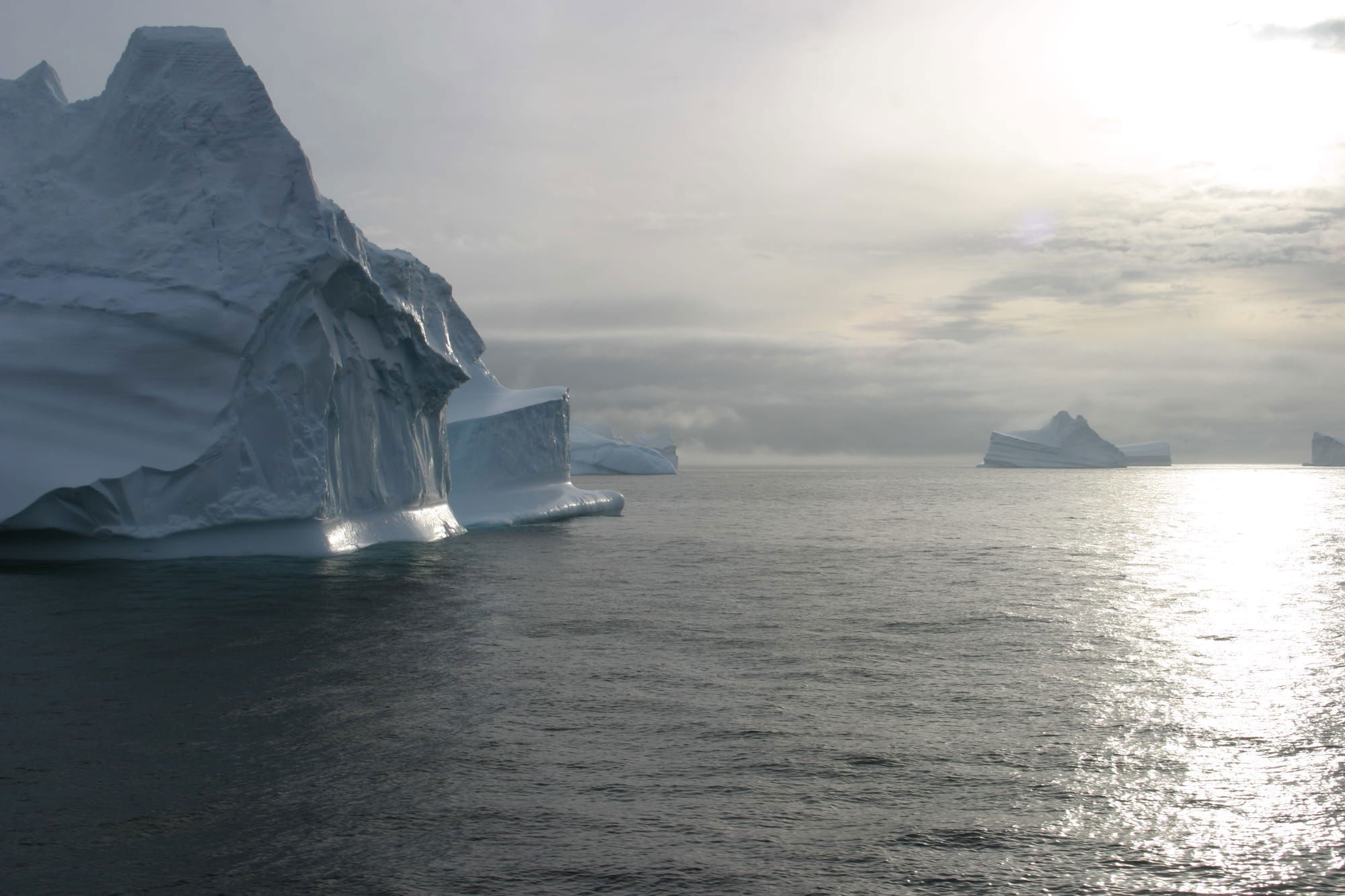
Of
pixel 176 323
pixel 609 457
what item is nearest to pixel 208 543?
pixel 176 323

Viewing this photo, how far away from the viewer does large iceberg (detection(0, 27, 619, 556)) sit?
53.6ft

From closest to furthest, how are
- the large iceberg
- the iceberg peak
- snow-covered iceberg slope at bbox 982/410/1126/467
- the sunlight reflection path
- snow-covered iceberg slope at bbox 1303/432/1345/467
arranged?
the sunlight reflection path < the large iceberg < the iceberg peak < snow-covered iceberg slope at bbox 982/410/1126/467 < snow-covered iceberg slope at bbox 1303/432/1345/467

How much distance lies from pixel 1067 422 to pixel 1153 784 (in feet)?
288

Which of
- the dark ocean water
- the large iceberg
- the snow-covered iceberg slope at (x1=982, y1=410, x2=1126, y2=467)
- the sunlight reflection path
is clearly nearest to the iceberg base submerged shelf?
the large iceberg

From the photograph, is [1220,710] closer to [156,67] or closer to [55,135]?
[156,67]

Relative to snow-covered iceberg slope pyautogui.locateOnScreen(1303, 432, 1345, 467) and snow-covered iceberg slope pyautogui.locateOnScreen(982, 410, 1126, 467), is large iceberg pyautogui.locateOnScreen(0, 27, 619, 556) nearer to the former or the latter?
snow-covered iceberg slope pyautogui.locateOnScreen(982, 410, 1126, 467)

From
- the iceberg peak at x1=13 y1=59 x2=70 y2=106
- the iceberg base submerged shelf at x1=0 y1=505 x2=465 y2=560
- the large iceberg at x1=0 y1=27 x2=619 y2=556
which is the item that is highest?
the iceberg peak at x1=13 y1=59 x2=70 y2=106

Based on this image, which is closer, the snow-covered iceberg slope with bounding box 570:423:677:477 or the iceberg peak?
the iceberg peak

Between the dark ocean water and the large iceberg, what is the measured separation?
1538 mm

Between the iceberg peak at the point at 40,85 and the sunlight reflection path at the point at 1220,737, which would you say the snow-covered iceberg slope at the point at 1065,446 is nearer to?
the sunlight reflection path at the point at 1220,737

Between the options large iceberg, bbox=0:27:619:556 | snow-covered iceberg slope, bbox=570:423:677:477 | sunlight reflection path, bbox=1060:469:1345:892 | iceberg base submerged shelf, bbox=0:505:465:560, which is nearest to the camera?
sunlight reflection path, bbox=1060:469:1345:892

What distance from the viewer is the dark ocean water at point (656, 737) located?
15.5 ft

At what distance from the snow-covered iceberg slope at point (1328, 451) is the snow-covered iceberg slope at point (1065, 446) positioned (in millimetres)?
31582

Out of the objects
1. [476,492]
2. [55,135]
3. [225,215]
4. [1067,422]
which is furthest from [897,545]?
[1067,422]
